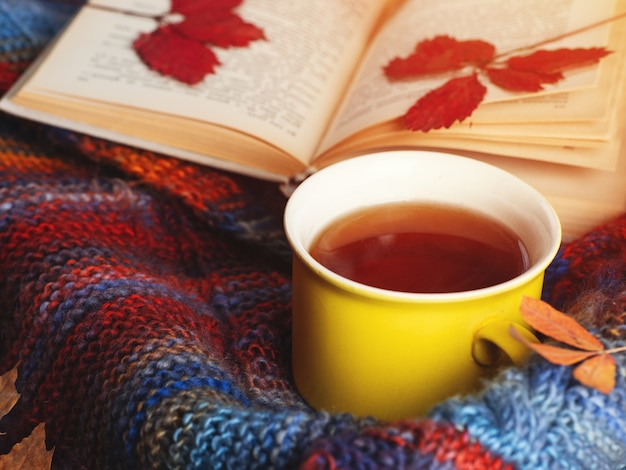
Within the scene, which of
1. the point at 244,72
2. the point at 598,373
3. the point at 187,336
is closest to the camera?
the point at 598,373

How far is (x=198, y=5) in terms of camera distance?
38.0 inches

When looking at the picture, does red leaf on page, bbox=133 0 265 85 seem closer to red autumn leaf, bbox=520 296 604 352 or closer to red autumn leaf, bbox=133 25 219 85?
red autumn leaf, bbox=133 25 219 85

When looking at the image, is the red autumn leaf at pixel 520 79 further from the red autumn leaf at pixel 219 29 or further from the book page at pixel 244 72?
the red autumn leaf at pixel 219 29

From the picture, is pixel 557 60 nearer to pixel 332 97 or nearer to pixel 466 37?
pixel 466 37

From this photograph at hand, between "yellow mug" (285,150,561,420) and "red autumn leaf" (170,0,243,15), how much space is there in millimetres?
426

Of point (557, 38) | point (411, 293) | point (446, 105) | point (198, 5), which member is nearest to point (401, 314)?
point (411, 293)

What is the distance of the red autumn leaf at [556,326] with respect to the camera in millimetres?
462

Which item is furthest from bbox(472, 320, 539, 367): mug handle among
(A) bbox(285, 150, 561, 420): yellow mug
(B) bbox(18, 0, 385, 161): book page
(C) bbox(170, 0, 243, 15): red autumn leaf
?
(C) bbox(170, 0, 243, 15): red autumn leaf

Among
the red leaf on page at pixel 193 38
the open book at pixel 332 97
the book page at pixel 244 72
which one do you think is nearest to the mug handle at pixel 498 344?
the open book at pixel 332 97

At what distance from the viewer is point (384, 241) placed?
594mm

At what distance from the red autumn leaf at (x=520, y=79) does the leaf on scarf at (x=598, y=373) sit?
374 mm

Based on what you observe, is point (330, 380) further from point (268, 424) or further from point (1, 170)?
point (1, 170)

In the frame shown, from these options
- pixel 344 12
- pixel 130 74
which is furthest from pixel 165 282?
pixel 344 12

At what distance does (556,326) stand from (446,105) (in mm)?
346
